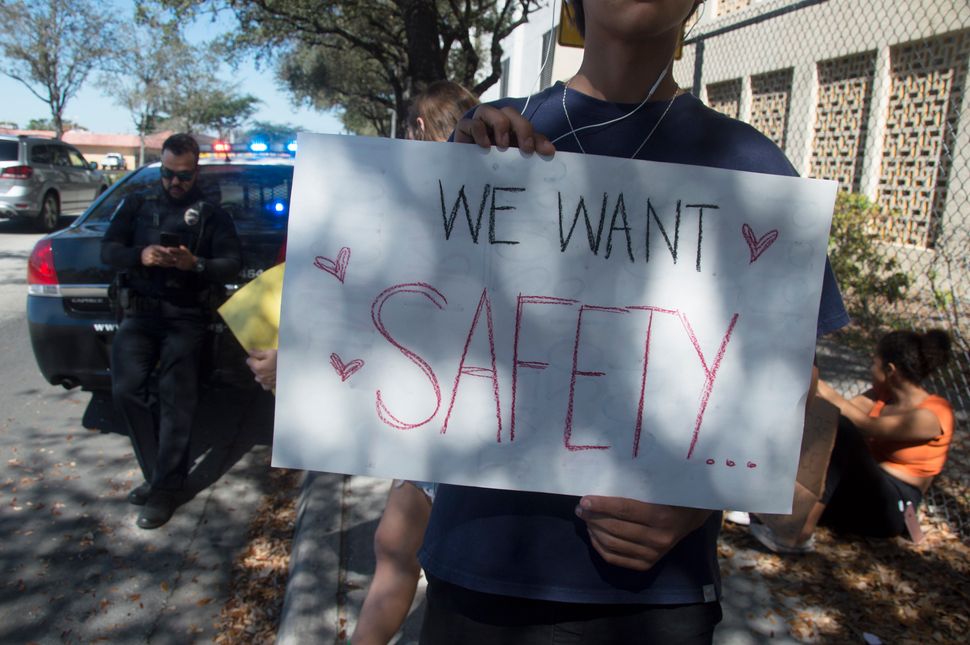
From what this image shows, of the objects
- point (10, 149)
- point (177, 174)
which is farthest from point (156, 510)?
point (10, 149)

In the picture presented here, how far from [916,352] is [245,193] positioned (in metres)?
4.41

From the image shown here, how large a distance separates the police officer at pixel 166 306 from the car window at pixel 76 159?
666 inches

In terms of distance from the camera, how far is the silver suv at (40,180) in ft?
54.7

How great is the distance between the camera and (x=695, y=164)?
1.45m

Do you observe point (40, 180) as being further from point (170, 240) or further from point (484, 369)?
point (484, 369)

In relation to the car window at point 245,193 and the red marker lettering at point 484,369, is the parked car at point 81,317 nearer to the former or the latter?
the car window at point 245,193

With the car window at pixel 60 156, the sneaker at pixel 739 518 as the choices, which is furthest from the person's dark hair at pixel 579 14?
the car window at pixel 60 156

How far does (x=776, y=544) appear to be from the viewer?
3922mm

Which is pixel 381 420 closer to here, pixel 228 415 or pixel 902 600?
pixel 902 600

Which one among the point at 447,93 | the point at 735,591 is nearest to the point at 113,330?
the point at 447,93

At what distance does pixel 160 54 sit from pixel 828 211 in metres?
40.1

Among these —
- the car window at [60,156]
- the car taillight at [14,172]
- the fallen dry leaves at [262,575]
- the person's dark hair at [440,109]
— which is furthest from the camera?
the car window at [60,156]

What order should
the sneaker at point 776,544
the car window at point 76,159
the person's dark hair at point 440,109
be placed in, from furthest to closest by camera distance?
the car window at point 76,159 < the sneaker at point 776,544 < the person's dark hair at point 440,109

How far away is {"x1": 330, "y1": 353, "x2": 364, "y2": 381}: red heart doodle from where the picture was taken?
1.43 m
